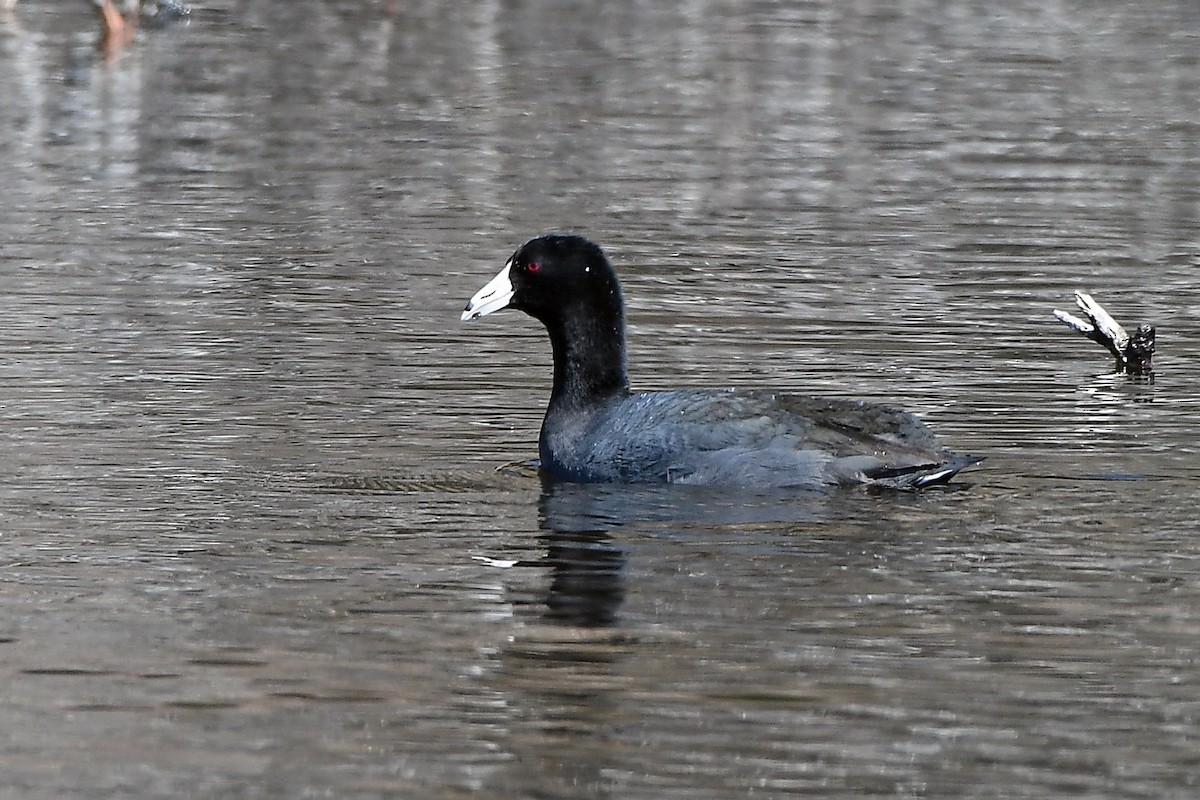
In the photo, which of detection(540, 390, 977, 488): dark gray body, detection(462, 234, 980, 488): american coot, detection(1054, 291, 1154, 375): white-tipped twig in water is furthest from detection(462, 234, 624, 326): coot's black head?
detection(1054, 291, 1154, 375): white-tipped twig in water

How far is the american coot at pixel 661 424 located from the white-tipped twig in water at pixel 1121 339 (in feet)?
9.59

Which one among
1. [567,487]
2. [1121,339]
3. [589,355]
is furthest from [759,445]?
[1121,339]

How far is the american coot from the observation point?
9.63 m

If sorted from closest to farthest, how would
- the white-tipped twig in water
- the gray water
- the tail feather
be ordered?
the gray water
the tail feather
the white-tipped twig in water

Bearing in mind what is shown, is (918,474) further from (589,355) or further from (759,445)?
(589,355)

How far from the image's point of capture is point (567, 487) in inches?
394

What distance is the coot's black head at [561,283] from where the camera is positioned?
1061cm

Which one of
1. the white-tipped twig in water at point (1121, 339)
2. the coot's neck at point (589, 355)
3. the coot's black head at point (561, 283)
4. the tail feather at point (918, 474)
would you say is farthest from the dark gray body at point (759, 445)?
the white-tipped twig in water at point (1121, 339)

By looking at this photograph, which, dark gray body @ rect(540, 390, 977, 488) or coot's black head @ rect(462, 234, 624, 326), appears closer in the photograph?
dark gray body @ rect(540, 390, 977, 488)

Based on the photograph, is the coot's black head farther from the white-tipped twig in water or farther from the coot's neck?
the white-tipped twig in water

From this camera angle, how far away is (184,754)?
636 centimetres

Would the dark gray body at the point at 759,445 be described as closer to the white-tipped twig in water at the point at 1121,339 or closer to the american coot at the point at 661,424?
the american coot at the point at 661,424

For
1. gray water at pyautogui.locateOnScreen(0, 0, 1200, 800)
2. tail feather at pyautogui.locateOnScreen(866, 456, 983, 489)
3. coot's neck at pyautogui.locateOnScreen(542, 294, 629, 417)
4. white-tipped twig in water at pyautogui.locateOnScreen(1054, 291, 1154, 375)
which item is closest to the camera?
gray water at pyautogui.locateOnScreen(0, 0, 1200, 800)

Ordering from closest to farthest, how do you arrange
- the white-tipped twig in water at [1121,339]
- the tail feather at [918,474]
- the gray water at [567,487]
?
the gray water at [567,487]
the tail feather at [918,474]
the white-tipped twig in water at [1121,339]
